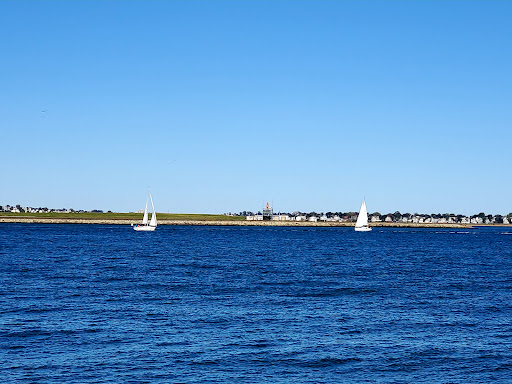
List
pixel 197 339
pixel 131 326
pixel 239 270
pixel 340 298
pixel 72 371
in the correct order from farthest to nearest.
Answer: pixel 239 270, pixel 340 298, pixel 131 326, pixel 197 339, pixel 72 371

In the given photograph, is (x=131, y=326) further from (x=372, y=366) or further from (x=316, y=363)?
(x=372, y=366)

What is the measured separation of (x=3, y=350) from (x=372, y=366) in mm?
18425

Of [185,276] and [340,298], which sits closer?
[340,298]

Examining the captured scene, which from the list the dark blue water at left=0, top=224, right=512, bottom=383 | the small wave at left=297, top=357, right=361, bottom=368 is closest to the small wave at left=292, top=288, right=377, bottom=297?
the dark blue water at left=0, top=224, right=512, bottom=383

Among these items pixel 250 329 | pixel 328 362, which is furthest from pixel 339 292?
pixel 328 362

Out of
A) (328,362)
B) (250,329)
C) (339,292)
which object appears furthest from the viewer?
(339,292)

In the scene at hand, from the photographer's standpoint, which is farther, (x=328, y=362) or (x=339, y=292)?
(x=339, y=292)

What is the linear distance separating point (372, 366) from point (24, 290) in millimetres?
33963

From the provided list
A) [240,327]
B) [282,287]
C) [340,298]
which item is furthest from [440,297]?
[240,327]

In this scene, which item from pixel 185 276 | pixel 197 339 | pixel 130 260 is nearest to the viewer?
pixel 197 339

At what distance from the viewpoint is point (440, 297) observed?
51.6 meters

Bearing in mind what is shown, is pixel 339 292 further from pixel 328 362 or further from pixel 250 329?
pixel 328 362

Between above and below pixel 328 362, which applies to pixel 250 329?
above

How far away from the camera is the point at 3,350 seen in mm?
29656
